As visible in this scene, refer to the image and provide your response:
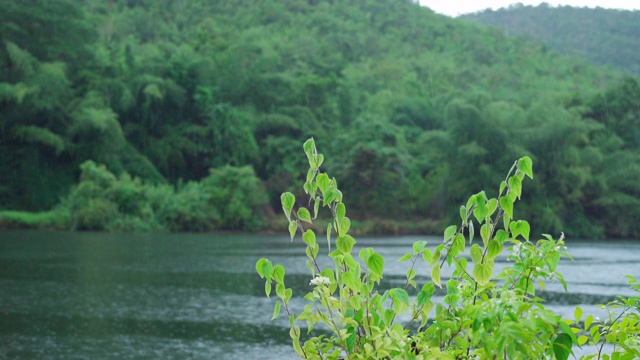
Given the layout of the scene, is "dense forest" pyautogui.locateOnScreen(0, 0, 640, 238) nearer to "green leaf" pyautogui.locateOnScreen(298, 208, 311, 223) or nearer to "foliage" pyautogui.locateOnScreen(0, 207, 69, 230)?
"foliage" pyautogui.locateOnScreen(0, 207, 69, 230)

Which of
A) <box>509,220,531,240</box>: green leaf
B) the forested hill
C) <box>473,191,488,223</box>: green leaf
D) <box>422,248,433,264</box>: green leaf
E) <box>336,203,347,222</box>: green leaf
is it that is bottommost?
<box>422,248,433,264</box>: green leaf

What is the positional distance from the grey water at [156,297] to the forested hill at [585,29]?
53.9 meters

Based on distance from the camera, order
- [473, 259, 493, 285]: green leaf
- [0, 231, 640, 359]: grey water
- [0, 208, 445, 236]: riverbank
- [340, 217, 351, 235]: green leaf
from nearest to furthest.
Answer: [473, 259, 493, 285]: green leaf, [340, 217, 351, 235]: green leaf, [0, 231, 640, 359]: grey water, [0, 208, 445, 236]: riverbank

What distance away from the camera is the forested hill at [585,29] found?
3029 inches

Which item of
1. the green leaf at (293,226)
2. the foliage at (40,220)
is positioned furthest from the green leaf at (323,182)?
the foliage at (40,220)

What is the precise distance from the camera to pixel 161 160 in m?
43.9

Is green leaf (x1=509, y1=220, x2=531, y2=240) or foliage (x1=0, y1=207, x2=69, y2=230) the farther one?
foliage (x1=0, y1=207, x2=69, y2=230)

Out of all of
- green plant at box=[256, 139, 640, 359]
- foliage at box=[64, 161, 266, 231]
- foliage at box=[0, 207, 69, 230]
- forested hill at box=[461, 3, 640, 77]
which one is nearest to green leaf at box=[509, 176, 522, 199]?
green plant at box=[256, 139, 640, 359]

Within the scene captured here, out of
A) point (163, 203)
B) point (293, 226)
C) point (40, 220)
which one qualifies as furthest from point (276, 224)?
point (293, 226)

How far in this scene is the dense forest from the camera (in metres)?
39.1

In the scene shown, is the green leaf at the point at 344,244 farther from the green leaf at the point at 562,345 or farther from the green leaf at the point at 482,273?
the green leaf at the point at 562,345

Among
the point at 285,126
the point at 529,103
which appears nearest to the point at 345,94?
the point at 285,126

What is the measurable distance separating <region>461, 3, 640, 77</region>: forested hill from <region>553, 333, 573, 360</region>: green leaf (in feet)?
243

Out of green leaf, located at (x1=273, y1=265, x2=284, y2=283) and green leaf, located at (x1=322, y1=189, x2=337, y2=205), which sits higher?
green leaf, located at (x1=322, y1=189, x2=337, y2=205)
